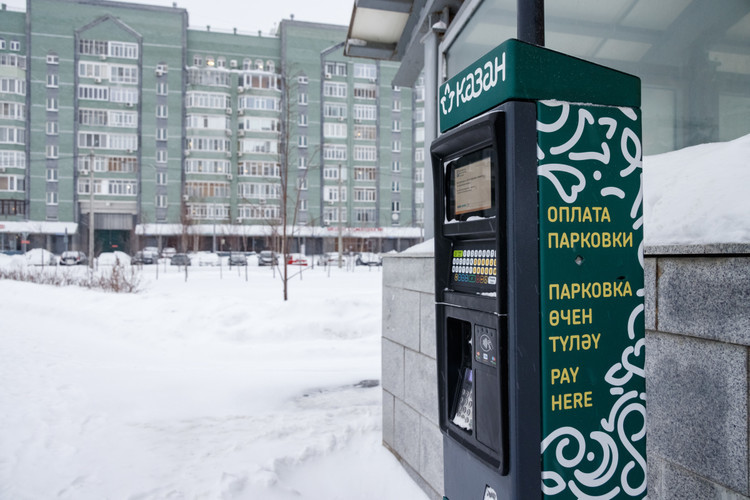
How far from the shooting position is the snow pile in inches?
81.3

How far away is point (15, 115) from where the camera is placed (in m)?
50.0

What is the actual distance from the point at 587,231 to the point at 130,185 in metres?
56.4

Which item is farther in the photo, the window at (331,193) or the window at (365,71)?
the window at (365,71)

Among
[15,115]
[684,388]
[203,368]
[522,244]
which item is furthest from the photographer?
[15,115]

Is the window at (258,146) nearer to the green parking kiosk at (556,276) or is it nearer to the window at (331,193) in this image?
the window at (331,193)

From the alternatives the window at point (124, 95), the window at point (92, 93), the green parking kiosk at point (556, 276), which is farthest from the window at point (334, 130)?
the green parking kiosk at point (556, 276)

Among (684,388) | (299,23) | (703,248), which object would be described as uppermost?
(299,23)

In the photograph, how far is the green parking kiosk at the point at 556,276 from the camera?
6.58 ft

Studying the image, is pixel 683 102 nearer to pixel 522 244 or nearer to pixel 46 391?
pixel 522 244

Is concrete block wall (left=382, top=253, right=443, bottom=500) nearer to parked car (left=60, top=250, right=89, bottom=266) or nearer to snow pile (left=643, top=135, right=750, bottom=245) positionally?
snow pile (left=643, top=135, right=750, bottom=245)

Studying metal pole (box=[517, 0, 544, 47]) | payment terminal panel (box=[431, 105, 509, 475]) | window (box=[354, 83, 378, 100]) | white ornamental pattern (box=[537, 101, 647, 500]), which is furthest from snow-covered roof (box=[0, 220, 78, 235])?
white ornamental pattern (box=[537, 101, 647, 500])

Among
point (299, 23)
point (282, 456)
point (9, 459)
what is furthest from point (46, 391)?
point (299, 23)

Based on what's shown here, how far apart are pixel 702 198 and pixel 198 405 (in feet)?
17.5

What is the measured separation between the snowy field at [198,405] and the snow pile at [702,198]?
2592mm
